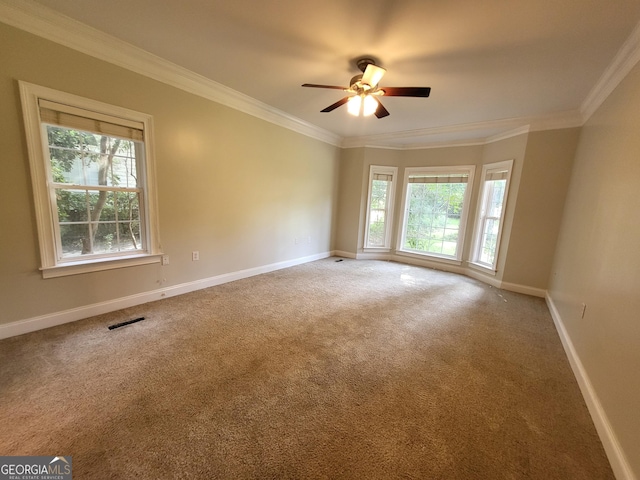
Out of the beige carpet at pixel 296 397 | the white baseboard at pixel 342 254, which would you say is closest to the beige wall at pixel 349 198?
the white baseboard at pixel 342 254

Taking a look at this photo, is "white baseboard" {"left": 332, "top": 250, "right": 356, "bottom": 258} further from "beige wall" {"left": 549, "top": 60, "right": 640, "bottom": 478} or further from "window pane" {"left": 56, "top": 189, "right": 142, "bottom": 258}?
"window pane" {"left": 56, "top": 189, "right": 142, "bottom": 258}

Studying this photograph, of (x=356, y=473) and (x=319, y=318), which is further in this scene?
(x=319, y=318)

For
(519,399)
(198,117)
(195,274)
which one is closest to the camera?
(519,399)

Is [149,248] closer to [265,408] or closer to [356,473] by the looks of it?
[265,408]

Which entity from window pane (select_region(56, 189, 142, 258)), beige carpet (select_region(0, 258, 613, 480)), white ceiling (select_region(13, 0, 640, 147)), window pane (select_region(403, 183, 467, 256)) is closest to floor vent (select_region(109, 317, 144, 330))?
beige carpet (select_region(0, 258, 613, 480))

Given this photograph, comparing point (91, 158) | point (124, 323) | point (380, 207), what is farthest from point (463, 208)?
point (91, 158)

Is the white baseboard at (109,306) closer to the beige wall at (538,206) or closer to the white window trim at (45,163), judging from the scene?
the white window trim at (45,163)

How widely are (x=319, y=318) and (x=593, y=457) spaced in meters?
2.09

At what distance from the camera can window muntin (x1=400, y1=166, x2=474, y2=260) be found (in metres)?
4.89

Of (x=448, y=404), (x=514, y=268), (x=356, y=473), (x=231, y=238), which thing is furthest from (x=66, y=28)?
(x=514, y=268)

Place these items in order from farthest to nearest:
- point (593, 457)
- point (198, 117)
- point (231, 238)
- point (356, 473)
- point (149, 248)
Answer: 1. point (231, 238)
2. point (198, 117)
3. point (149, 248)
4. point (593, 457)
5. point (356, 473)

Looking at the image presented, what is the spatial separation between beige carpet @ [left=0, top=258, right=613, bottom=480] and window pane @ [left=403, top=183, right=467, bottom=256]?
2374mm

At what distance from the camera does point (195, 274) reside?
134 inches

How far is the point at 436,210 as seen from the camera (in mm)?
5219
